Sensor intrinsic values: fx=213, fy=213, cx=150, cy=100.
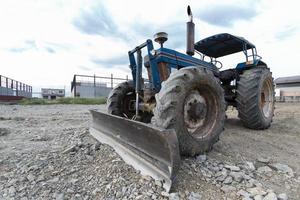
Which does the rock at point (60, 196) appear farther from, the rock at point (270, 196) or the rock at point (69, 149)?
the rock at point (270, 196)

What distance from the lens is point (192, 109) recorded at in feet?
9.50

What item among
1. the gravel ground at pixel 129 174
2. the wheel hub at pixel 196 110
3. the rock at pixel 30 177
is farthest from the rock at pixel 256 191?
the rock at pixel 30 177

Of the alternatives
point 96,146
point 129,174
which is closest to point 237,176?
point 129,174

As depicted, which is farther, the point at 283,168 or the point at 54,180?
the point at 283,168

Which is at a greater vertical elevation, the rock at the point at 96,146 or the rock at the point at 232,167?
the rock at the point at 96,146

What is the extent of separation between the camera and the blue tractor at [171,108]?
7.23 ft

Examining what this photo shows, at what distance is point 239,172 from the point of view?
2.42m

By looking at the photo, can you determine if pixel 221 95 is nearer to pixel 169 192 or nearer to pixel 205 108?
pixel 205 108

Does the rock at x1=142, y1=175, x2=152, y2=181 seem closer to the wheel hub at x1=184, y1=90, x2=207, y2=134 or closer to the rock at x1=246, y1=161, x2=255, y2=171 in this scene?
the wheel hub at x1=184, y1=90, x2=207, y2=134

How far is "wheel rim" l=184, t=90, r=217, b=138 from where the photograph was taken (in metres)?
2.89

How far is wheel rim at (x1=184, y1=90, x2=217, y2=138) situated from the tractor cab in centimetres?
241

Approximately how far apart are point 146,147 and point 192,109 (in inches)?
36.6

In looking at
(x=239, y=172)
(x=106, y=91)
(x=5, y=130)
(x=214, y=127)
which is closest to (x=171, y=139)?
(x=239, y=172)

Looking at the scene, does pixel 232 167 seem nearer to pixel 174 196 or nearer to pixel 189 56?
pixel 174 196
